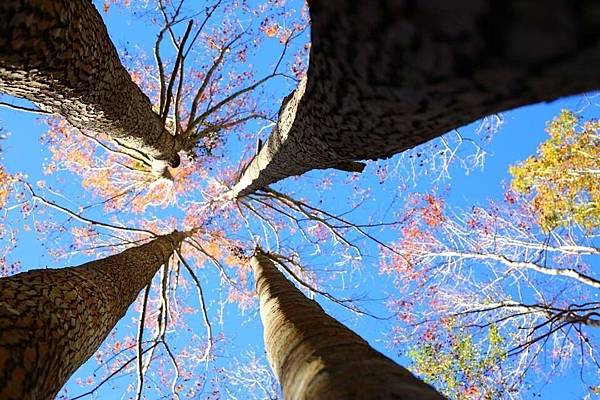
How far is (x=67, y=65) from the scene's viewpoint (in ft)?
8.64

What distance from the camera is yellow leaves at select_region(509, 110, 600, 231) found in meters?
8.92

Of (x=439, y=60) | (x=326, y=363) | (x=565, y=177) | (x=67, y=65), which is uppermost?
(x=565, y=177)

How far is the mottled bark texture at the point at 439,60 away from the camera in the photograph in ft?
2.34

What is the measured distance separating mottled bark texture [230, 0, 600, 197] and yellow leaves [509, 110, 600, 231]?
872 centimetres

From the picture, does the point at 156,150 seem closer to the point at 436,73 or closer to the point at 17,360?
the point at 17,360

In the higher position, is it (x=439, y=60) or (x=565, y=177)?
(x=565, y=177)

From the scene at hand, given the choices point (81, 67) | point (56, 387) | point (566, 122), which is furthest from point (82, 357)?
point (566, 122)

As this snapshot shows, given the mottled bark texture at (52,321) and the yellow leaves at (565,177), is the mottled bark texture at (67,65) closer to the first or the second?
the mottled bark texture at (52,321)

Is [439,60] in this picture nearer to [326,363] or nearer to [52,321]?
[326,363]

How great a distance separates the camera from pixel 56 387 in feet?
7.41

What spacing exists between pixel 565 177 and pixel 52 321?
9945 mm

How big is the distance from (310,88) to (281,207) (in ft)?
21.0

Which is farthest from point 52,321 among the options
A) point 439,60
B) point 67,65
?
point 439,60

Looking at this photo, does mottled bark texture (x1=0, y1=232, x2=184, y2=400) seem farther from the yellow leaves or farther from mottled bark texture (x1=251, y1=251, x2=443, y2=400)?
the yellow leaves
